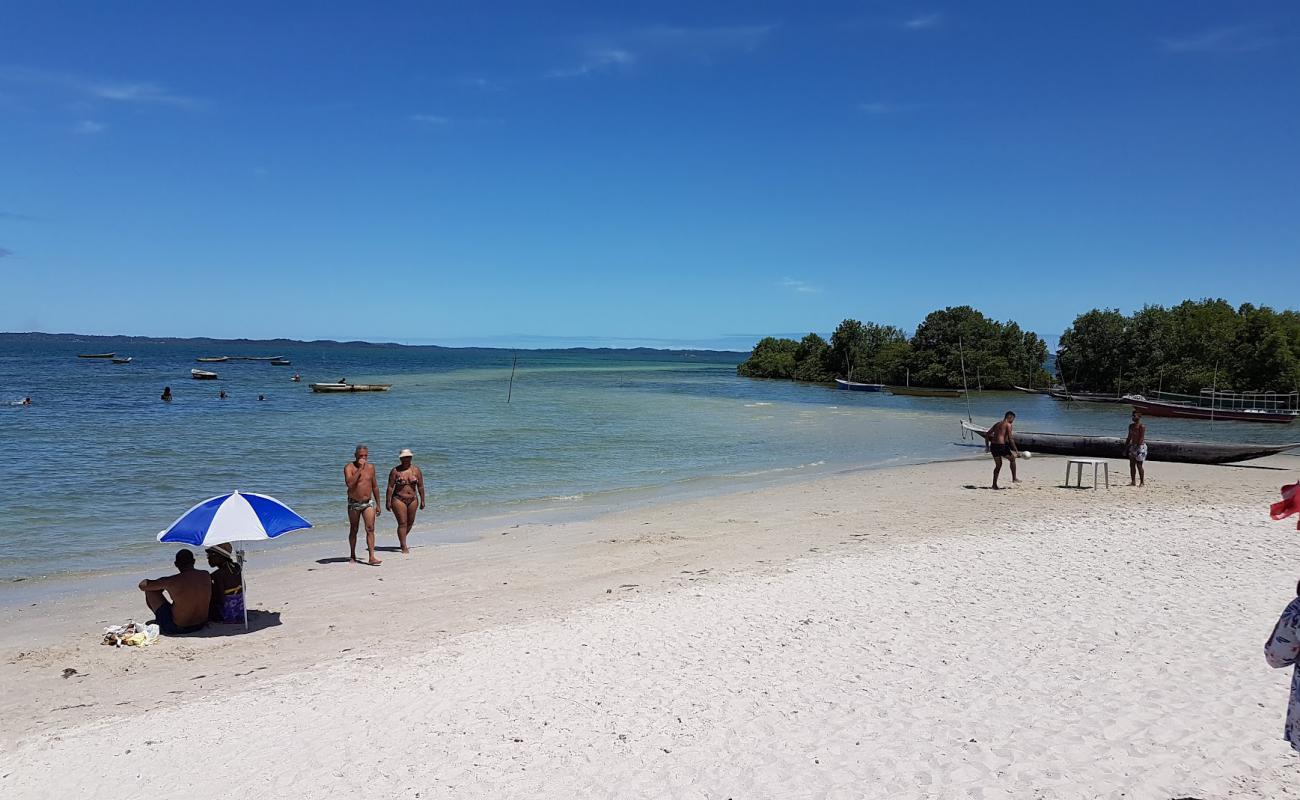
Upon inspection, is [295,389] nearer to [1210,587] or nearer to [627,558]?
[627,558]

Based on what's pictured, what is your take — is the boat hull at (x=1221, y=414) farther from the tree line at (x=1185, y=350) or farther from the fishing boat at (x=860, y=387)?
the fishing boat at (x=860, y=387)

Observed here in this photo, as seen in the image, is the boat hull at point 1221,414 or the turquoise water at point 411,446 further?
the boat hull at point 1221,414

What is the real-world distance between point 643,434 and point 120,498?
20164 mm

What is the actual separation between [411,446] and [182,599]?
2044 cm

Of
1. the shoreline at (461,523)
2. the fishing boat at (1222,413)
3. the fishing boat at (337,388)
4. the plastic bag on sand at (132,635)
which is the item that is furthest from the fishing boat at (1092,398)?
the plastic bag on sand at (132,635)

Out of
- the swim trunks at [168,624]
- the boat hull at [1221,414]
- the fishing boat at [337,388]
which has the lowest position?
the swim trunks at [168,624]

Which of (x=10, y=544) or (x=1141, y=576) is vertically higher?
(x=1141, y=576)

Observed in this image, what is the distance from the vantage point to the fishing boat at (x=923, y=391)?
228 feet

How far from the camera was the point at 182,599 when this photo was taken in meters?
8.86

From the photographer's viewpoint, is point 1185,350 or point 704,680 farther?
point 1185,350

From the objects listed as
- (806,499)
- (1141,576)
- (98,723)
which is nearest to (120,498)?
(98,723)

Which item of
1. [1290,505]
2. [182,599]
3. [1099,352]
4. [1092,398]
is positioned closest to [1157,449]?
[1290,505]

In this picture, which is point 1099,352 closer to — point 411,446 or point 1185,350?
point 1185,350

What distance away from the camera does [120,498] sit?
58.3 ft
